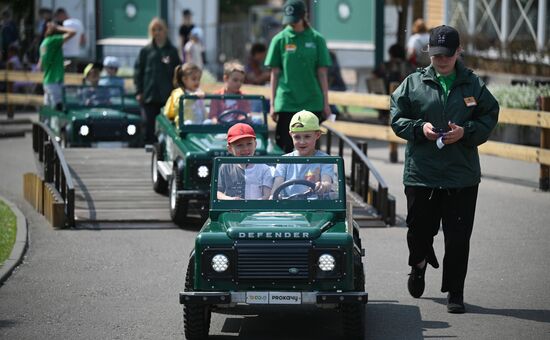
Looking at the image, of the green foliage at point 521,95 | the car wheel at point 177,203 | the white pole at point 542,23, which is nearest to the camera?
the car wheel at point 177,203

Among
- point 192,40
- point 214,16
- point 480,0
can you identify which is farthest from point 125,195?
point 214,16

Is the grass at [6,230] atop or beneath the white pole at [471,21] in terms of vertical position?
beneath

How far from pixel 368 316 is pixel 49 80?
12.6 meters

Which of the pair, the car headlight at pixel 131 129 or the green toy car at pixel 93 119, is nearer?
the green toy car at pixel 93 119

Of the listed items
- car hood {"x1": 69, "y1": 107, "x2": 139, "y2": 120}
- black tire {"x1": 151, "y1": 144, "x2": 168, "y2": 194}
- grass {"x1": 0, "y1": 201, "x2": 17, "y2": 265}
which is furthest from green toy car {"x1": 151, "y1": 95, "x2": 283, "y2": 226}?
car hood {"x1": 69, "y1": 107, "x2": 139, "y2": 120}

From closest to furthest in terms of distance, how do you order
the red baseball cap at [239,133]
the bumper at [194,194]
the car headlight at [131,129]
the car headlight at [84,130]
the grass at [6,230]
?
the red baseball cap at [239,133], the grass at [6,230], the bumper at [194,194], the car headlight at [84,130], the car headlight at [131,129]

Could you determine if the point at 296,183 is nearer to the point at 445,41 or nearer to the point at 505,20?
the point at 445,41

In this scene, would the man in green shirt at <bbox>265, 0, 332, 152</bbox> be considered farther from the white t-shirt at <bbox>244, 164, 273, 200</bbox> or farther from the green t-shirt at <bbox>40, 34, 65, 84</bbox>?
the green t-shirt at <bbox>40, 34, 65, 84</bbox>

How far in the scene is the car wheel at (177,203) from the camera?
42.2ft

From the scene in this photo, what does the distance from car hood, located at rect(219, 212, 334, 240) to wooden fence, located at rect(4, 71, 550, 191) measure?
806 cm

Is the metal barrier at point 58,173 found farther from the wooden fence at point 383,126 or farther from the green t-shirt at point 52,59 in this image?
the wooden fence at point 383,126

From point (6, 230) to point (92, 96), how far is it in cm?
Result: 709

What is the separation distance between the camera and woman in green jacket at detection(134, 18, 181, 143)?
1862 centimetres

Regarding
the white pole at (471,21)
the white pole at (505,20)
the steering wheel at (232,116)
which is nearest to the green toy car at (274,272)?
the steering wheel at (232,116)
